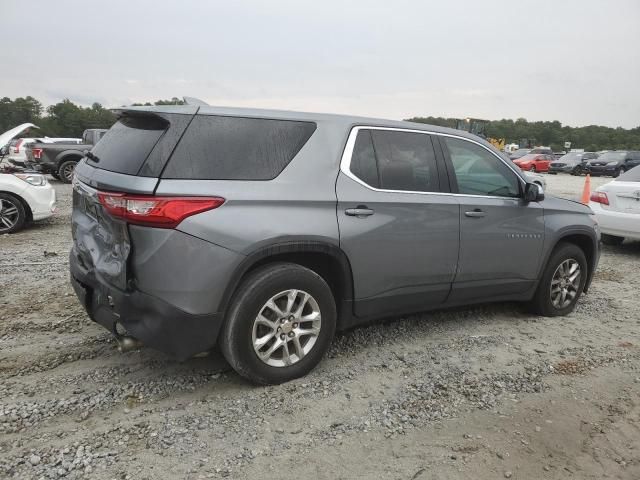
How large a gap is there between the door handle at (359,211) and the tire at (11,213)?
685cm

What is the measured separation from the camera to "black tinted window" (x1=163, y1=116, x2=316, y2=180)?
2.96 meters

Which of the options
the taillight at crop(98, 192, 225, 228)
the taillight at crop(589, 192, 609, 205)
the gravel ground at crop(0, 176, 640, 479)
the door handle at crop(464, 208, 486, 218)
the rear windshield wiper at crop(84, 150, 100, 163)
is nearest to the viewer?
the gravel ground at crop(0, 176, 640, 479)

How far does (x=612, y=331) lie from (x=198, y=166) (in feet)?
12.8

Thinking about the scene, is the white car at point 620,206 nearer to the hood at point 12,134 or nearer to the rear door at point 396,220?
the rear door at point 396,220

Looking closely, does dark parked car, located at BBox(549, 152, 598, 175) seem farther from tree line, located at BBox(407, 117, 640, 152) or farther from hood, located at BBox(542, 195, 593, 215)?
tree line, located at BBox(407, 117, 640, 152)

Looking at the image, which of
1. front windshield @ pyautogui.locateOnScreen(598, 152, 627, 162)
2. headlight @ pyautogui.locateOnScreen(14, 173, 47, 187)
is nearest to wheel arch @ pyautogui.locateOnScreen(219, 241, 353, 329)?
headlight @ pyautogui.locateOnScreen(14, 173, 47, 187)

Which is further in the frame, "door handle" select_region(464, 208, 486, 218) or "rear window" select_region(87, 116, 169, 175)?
"door handle" select_region(464, 208, 486, 218)

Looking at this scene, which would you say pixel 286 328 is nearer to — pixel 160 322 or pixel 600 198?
pixel 160 322

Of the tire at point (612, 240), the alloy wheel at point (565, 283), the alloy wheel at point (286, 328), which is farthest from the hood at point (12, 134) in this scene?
the tire at point (612, 240)

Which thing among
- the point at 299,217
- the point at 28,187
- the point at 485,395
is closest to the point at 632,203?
the point at 485,395

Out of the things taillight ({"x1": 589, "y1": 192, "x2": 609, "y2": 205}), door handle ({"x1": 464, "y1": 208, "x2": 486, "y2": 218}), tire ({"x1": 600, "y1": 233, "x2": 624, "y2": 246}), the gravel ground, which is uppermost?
door handle ({"x1": 464, "y1": 208, "x2": 486, "y2": 218})

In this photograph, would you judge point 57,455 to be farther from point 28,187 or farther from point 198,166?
point 28,187

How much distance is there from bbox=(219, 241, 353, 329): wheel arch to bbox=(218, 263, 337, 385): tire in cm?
7

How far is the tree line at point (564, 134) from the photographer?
77812 millimetres
